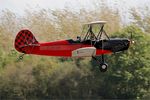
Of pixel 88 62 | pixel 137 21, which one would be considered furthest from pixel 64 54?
pixel 137 21

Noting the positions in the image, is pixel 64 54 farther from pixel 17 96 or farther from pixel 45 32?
pixel 45 32

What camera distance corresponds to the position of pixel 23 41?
3127 cm

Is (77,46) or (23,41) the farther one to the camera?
(23,41)

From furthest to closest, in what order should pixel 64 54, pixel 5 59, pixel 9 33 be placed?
pixel 9 33 < pixel 5 59 < pixel 64 54

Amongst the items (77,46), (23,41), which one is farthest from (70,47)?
(23,41)

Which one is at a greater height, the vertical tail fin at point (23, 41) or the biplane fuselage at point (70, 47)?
the vertical tail fin at point (23, 41)

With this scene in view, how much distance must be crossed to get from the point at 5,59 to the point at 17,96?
24.4ft

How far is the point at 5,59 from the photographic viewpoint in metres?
75.9

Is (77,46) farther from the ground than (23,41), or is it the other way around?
(23,41)

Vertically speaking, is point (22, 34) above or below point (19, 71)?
above

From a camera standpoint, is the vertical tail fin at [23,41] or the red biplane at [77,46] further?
the vertical tail fin at [23,41]

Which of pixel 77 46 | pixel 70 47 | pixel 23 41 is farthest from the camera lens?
pixel 23 41

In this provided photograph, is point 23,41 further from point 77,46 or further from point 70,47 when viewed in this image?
point 77,46

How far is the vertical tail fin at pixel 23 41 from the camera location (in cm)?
3073
